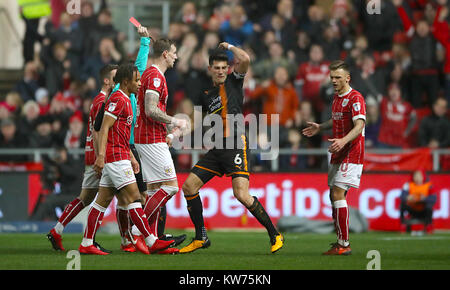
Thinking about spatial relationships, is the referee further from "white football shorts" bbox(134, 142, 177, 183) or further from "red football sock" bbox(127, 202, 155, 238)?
"red football sock" bbox(127, 202, 155, 238)

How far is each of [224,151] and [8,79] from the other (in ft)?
43.0

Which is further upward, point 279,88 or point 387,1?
point 387,1

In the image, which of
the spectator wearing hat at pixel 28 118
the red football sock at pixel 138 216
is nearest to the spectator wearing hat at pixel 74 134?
the spectator wearing hat at pixel 28 118

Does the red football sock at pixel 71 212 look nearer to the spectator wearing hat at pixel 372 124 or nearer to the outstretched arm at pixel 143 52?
the outstretched arm at pixel 143 52

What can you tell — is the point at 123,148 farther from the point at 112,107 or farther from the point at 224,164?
the point at 224,164

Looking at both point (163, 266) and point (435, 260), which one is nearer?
point (163, 266)

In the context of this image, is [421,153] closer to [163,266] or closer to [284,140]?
[284,140]

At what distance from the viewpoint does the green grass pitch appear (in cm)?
885

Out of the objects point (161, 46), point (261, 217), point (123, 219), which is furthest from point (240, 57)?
point (123, 219)

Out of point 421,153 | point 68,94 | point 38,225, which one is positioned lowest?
point 38,225

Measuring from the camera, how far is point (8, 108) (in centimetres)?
1906

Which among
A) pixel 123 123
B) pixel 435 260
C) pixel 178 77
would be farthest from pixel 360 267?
pixel 178 77

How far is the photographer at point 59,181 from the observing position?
16344mm
